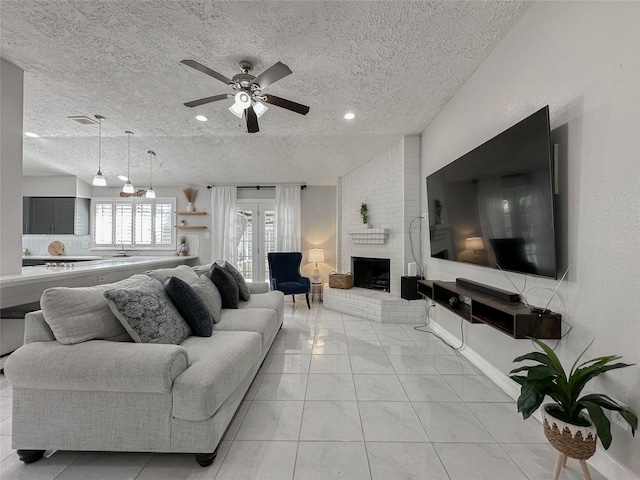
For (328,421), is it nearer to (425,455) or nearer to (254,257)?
(425,455)

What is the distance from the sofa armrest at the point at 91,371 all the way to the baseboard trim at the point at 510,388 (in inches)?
87.3

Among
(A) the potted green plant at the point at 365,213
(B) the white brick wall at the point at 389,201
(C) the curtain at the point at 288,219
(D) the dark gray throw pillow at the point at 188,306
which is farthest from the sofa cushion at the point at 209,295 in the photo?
(C) the curtain at the point at 288,219

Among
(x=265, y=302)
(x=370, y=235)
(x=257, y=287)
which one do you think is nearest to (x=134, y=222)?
(x=257, y=287)

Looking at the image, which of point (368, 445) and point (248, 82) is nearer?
point (368, 445)

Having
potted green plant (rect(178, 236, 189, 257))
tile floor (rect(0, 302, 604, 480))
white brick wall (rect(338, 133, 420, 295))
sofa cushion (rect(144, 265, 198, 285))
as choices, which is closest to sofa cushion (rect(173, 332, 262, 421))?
tile floor (rect(0, 302, 604, 480))

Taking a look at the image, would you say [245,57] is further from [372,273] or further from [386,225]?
[372,273]

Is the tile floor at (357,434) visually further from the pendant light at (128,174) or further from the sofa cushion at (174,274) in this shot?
the pendant light at (128,174)

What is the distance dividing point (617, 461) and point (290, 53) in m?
3.24

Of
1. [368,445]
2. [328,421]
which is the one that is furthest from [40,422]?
[368,445]

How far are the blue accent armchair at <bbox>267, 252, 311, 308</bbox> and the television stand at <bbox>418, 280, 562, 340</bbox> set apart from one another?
2.53 m

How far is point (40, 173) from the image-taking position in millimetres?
5316

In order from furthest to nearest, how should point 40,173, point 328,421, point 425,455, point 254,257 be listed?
point 254,257, point 40,173, point 328,421, point 425,455

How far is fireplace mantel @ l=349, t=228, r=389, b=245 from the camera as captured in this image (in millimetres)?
4219

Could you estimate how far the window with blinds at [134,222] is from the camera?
5785 millimetres
